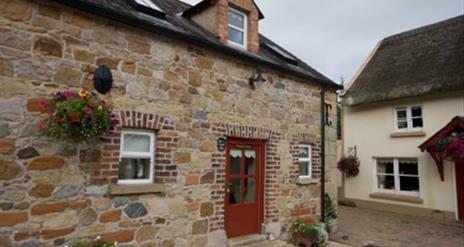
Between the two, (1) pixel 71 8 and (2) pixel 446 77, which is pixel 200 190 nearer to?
(1) pixel 71 8

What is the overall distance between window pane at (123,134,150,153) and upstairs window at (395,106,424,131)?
10415 mm

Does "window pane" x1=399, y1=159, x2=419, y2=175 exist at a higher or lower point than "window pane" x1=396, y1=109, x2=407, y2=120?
lower

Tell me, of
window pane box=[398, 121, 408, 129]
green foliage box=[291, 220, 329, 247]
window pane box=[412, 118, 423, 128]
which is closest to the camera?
green foliage box=[291, 220, 329, 247]

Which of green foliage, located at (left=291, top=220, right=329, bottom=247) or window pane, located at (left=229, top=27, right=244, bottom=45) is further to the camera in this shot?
window pane, located at (left=229, top=27, right=244, bottom=45)

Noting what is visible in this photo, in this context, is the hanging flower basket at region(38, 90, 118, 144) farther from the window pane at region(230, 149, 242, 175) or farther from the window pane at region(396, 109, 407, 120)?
the window pane at region(396, 109, 407, 120)

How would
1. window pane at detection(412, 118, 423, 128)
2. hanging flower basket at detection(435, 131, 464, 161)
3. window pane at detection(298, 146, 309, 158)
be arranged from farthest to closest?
window pane at detection(412, 118, 423, 128) → hanging flower basket at detection(435, 131, 464, 161) → window pane at detection(298, 146, 309, 158)

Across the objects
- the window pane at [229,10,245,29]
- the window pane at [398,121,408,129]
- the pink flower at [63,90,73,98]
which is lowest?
the pink flower at [63,90,73,98]

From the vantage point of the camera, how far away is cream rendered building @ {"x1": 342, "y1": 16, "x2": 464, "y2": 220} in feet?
35.2

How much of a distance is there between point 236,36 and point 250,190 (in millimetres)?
3546

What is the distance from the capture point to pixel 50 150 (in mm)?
4148

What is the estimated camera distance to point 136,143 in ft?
16.5

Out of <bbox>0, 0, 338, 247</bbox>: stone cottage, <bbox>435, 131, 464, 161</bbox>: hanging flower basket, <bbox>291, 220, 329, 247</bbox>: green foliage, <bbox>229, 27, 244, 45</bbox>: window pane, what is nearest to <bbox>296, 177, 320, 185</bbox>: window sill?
<bbox>0, 0, 338, 247</bbox>: stone cottage

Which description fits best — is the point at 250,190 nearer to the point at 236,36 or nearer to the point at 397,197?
the point at 236,36

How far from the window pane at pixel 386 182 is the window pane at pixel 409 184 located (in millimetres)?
352
